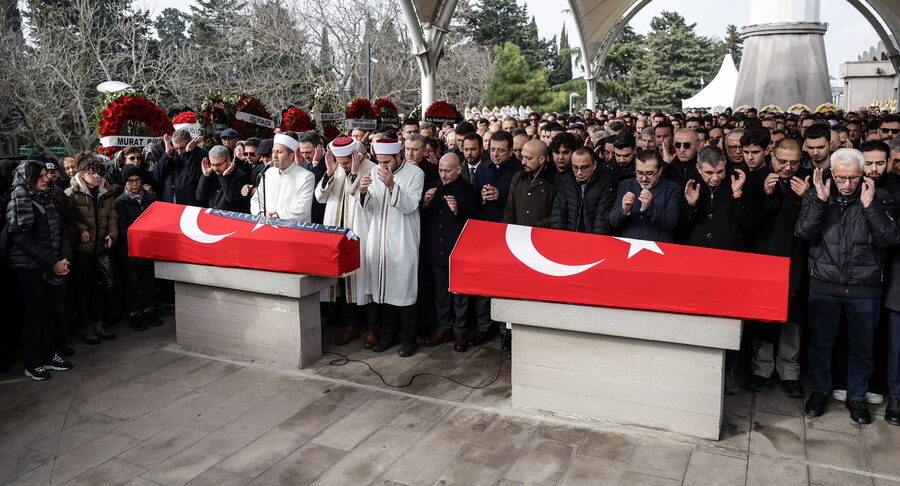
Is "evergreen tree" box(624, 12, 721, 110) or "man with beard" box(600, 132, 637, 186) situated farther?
"evergreen tree" box(624, 12, 721, 110)

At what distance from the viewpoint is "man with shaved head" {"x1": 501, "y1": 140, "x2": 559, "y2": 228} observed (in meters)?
6.54

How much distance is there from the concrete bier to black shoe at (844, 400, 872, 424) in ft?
3.59

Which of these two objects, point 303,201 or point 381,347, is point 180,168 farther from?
point 381,347

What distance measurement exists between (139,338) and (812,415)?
6274 mm

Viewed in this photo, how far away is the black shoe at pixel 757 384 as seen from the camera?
580cm

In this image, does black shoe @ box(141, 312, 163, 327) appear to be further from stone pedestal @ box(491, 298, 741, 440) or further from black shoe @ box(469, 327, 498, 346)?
stone pedestal @ box(491, 298, 741, 440)

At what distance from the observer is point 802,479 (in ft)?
14.2

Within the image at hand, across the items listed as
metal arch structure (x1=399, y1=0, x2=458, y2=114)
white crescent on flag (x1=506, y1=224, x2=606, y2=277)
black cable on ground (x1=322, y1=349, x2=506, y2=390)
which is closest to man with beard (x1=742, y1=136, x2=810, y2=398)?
white crescent on flag (x1=506, y1=224, x2=606, y2=277)

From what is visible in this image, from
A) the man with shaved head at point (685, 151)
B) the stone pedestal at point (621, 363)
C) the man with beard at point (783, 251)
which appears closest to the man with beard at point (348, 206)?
the stone pedestal at point (621, 363)

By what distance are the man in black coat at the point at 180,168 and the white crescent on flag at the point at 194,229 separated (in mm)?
1446

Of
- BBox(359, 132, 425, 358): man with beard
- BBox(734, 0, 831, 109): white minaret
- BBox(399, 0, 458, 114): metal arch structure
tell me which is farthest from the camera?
BBox(734, 0, 831, 109): white minaret

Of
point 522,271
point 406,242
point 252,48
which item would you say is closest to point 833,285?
point 522,271

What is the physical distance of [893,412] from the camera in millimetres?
5121

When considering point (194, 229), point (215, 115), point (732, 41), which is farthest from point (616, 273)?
point (732, 41)
